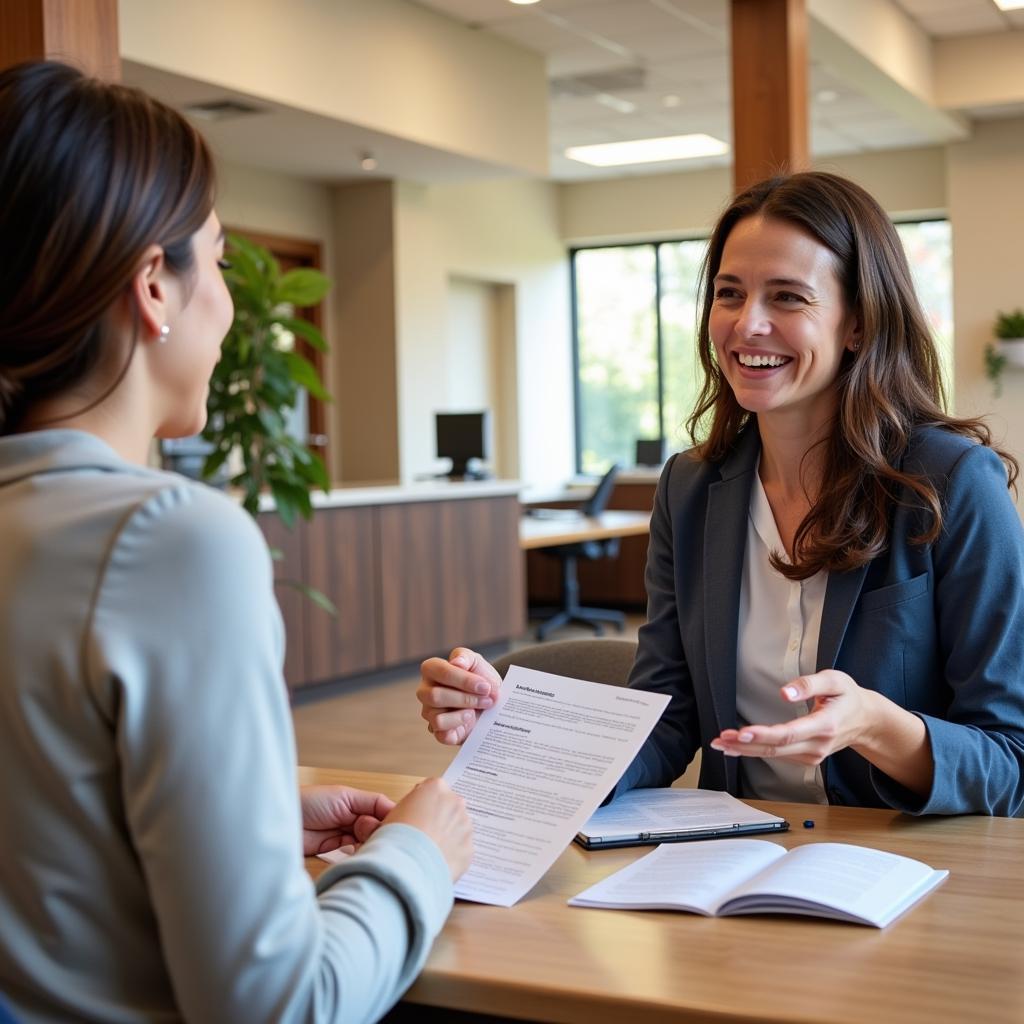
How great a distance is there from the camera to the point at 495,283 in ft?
36.7

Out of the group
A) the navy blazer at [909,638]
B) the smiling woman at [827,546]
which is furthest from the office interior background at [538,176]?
the navy blazer at [909,638]

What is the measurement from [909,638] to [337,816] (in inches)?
29.5

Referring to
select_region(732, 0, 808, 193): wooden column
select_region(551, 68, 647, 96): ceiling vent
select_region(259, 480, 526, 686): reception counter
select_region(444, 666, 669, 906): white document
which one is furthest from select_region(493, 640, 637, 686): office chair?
select_region(551, 68, 647, 96): ceiling vent

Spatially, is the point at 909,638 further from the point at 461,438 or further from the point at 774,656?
the point at 461,438

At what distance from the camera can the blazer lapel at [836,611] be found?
5.67 ft

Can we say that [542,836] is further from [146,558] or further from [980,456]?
[980,456]

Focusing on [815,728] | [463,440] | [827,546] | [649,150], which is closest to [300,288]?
[463,440]

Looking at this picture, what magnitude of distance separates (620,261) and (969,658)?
415 inches

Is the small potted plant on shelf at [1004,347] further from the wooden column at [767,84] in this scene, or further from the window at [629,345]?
the wooden column at [767,84]

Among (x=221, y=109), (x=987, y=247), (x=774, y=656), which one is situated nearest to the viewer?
(x=774, y=656)

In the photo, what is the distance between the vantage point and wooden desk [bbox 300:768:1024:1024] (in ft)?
3.35

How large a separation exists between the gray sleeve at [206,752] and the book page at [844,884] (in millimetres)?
466

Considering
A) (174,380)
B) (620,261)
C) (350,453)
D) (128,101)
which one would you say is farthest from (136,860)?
(620,261)

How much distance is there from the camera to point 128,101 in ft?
3.28
